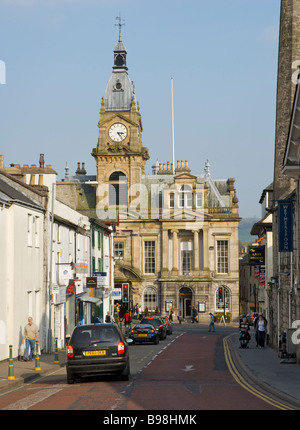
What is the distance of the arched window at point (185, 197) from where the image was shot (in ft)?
282

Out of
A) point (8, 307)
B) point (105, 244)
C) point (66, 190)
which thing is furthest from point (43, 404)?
point (105, 244)

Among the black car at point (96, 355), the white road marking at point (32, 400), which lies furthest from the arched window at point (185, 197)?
the white road marking at point (32, 400)

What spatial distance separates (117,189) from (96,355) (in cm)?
6834

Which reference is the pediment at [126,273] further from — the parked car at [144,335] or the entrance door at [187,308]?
the parked car at [144,335]

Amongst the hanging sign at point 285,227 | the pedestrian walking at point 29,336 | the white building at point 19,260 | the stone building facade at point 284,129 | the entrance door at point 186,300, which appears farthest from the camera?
the entrance door at point 186,300

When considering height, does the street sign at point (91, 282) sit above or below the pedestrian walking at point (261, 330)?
above

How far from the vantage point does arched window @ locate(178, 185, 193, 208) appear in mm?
85812

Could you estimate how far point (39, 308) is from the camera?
109ft

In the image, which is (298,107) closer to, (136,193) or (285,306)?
(285,306)

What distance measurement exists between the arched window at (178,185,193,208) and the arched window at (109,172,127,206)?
6834mm

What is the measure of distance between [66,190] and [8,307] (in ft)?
71.4

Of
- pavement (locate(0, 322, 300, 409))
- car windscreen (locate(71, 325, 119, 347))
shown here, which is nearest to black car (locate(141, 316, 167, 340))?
pavement (locate(0, 322, 300, 409))
